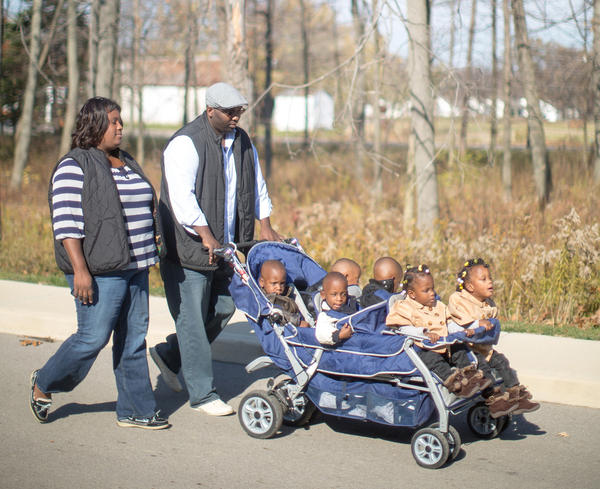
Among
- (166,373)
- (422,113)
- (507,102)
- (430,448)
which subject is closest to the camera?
(430,448)

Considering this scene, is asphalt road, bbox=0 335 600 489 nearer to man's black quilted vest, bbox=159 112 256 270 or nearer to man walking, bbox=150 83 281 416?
man walking, bbox=150 83 281 416

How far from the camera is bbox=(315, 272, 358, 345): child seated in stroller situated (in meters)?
4.64

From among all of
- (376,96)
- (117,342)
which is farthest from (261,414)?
(376,96)

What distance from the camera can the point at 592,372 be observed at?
5902 mm

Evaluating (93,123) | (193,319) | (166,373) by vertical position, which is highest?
(93,123)

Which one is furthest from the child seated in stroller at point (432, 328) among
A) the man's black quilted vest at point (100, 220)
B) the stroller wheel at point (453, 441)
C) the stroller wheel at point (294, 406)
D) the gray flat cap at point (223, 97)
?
the man's black quilted vest at point (100, 220)

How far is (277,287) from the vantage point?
17.1 ft

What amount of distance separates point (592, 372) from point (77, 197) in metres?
3.94

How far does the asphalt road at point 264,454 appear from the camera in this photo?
4.32 metres

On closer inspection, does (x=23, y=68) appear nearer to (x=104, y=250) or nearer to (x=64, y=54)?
(x=64, y=54)

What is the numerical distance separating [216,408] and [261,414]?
1.79 feet

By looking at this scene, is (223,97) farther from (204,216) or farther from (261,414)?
(261,414)

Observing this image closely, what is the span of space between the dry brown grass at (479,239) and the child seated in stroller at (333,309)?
11.0ft

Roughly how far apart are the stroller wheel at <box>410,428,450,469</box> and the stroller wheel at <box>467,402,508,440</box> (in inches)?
23.8
